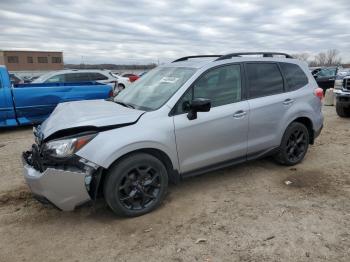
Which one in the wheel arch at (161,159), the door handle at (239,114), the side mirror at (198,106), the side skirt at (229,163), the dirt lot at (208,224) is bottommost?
the dirt lot at (208,224)

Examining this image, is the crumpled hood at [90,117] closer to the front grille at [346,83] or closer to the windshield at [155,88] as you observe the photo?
the windshield at [155,88]

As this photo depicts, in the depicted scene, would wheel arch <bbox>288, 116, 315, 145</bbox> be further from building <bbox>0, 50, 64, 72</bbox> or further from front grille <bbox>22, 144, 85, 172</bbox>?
Result: building <bbox>0, 50, 64, 72</bbox>

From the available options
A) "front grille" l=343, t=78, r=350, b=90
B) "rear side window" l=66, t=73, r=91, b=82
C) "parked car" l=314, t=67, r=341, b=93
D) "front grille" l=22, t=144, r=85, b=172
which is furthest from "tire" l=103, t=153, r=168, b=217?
"parked car" l=314, t=67, r=341, b=93

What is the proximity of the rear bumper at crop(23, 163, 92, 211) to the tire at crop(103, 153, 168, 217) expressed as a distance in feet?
0.84

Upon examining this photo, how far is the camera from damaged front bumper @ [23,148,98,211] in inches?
140

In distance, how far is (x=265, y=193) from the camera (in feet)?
15.4

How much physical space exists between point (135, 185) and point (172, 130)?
0.76 m

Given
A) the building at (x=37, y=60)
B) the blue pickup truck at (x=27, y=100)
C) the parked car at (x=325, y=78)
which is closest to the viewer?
the blue pickup truck at (x=27, y=100)

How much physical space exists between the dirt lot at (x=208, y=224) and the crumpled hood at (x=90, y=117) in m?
1.07

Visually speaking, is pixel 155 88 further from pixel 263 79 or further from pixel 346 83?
pixel 346 83

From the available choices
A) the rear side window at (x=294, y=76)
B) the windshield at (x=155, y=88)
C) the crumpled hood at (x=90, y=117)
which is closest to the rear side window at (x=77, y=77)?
the windshield at (x=155, y=88)

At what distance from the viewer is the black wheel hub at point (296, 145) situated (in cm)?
561

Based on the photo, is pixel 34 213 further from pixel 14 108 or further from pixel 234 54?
pixel 14 108

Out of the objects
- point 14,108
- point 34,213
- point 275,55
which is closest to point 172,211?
point 34,213
